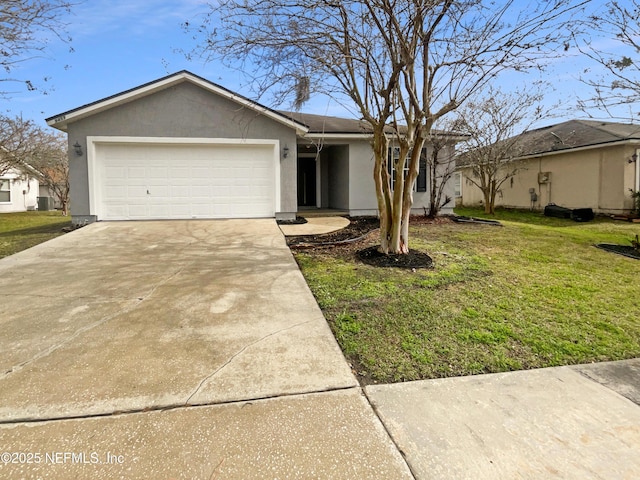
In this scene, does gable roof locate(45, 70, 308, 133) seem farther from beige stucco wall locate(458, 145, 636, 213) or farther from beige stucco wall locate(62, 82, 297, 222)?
beige stucco wall locate(458, 145, 636, 213)

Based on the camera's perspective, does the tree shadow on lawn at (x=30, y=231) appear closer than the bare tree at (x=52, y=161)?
Yes

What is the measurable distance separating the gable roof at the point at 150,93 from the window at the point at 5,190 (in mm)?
16737

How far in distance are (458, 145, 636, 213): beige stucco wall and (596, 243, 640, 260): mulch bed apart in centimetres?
811

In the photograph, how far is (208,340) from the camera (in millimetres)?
3674

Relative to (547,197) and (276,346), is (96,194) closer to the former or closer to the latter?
(276,346)

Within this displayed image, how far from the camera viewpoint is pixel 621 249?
831cm

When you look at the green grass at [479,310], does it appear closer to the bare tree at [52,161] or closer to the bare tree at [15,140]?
the bare tree at [15,140]

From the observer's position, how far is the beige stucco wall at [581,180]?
14.9 metres

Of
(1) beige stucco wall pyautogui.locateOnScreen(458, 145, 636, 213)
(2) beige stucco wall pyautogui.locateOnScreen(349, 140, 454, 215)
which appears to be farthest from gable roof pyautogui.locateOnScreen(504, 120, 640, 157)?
(2) beige stucco wall pyautogui.locateOnScreen(349, 140, 454, 215)

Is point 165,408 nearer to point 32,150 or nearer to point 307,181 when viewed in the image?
point 307,181

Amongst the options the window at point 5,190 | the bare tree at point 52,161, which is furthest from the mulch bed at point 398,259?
the window at point 5,190

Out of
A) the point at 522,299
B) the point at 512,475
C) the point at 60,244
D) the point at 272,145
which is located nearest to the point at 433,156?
the point at 272,145

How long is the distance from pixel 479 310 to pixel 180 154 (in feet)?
32.0

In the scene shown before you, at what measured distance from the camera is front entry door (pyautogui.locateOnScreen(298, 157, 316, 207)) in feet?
55.1
